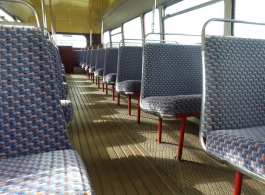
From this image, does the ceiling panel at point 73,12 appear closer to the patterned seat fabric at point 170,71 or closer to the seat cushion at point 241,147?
the patterned seat fabric at point 170,71

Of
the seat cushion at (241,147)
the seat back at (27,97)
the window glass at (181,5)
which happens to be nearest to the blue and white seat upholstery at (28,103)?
the seat back at (27,97)

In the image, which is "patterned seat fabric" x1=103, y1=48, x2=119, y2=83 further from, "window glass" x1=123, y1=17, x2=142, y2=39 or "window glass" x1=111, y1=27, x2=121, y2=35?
"window glass" x1=111, y1=27, x2=121, y2=35

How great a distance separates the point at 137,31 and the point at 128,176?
239 inches

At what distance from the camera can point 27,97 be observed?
1.10 m

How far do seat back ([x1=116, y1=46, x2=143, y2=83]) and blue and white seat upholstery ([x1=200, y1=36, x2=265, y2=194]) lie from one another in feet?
8.00

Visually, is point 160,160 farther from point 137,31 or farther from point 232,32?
point 137,31

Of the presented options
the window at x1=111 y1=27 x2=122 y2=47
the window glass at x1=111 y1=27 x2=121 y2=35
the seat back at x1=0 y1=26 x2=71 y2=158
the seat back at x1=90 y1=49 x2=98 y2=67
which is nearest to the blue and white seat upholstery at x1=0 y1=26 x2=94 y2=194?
the seat back at x1=0 y1=26 x2=71 y2=158

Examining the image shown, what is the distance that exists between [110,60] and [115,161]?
319 cm

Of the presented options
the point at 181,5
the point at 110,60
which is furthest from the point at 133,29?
the point at 181,5

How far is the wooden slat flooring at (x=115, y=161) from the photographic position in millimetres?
1745

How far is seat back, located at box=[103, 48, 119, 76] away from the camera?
197 inches

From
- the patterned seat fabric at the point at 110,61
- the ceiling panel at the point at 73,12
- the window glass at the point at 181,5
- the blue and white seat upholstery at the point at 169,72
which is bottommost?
the blue and white seat upholstery at the point at 169,72

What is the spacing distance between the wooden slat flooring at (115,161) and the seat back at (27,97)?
0.75 m

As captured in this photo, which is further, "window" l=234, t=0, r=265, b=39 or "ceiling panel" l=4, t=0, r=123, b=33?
"ceiling panel" l=4, t=0, r=123, b=33
